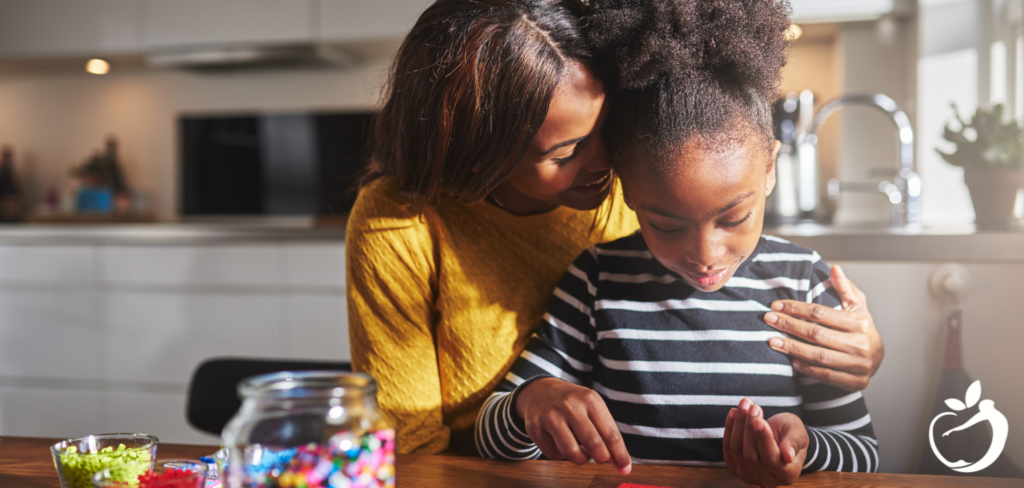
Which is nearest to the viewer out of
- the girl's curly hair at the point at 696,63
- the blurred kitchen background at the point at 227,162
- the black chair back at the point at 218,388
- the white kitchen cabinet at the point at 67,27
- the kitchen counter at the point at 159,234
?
the girl's curly hair at the point at 696,63

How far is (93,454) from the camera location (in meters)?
0.56

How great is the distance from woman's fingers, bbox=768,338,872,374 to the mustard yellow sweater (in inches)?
10.7

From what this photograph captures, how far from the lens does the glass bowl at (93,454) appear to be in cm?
55

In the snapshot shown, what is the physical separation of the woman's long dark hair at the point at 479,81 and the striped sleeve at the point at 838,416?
0.34 m

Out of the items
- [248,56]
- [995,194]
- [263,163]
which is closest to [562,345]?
[995,194]

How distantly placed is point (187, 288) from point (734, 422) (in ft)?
7.34

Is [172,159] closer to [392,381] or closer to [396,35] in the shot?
[396,35]

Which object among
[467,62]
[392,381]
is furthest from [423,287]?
[467,62]

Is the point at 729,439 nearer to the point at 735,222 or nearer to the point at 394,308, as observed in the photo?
the point at 735,222

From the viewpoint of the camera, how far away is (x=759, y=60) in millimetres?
660

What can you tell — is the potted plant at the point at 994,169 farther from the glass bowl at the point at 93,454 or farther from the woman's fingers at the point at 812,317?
the glass bowl at the point at 93,454

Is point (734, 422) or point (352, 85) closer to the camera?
point (734, 422)

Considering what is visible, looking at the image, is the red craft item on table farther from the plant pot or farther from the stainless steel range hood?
the stainless steel range hood

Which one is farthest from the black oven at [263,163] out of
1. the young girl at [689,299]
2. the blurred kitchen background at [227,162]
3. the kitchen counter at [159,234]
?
the young girl at [689,299]
